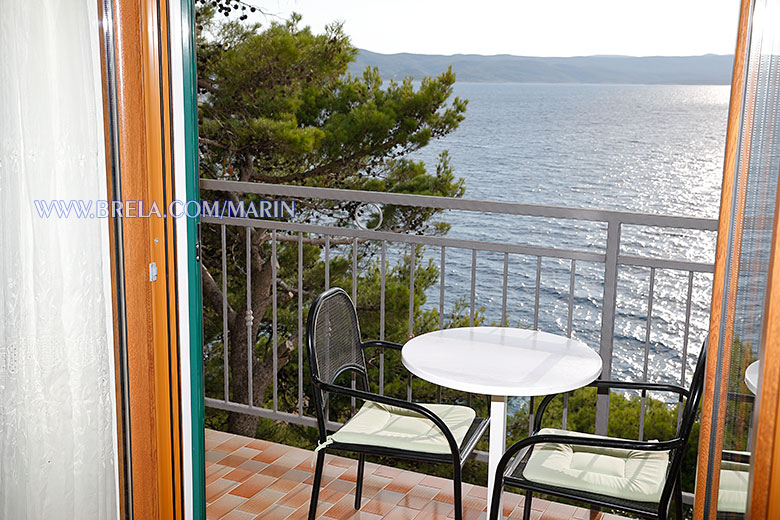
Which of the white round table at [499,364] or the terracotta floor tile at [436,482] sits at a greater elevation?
the white round table at [499,364]

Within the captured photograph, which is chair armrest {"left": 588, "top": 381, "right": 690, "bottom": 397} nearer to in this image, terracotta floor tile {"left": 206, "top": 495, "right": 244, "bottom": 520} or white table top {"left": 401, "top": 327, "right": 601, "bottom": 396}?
white table top {"left": 401, "top": 327, "right": 601, "bottom": 396}

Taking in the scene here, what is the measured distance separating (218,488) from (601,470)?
1.61 m

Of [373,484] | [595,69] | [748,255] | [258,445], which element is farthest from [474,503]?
[595,69]

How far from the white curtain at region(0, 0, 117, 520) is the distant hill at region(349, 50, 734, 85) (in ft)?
29.4

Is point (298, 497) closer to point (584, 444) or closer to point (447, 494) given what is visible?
point (447, 494)

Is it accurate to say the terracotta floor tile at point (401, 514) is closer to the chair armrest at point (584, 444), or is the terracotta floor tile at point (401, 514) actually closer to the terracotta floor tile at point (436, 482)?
the terracotta floor tile at point (436, 482)

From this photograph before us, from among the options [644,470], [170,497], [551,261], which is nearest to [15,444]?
[170,497]

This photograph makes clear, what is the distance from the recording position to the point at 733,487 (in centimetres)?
161

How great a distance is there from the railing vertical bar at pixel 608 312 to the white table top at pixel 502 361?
0.34 metres

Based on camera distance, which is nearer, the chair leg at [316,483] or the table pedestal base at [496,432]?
the table pedestal base at [496,432]

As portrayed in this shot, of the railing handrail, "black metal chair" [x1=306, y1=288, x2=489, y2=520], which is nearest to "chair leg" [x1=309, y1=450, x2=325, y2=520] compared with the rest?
"black metal chair" [x1=306, y1=288, x2=489, y2=520]

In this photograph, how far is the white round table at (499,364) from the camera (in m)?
2.21

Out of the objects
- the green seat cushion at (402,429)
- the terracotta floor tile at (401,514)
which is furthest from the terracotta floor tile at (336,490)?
the green seat cushion at (402,429)

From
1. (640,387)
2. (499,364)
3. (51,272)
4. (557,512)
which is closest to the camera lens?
(51,272)
